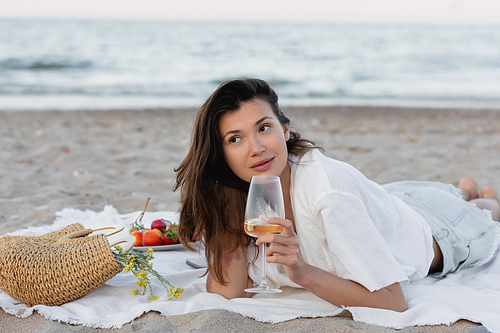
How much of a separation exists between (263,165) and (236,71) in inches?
722

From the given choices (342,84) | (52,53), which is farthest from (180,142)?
(52,53)

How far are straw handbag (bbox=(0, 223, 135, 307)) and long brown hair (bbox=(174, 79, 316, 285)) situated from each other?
1.81ft

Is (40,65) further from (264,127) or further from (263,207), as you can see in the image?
(263,207)

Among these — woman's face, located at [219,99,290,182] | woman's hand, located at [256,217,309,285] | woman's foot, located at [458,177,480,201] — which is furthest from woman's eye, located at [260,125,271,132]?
woman's foot, located at [458,177,480,201]

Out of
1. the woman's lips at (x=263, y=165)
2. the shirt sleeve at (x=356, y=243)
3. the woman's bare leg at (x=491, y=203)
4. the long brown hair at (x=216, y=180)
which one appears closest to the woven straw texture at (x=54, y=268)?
the long brown hair at (x=216, y=180)

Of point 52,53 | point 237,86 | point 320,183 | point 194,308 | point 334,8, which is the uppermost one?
point 334,8

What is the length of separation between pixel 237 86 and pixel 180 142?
20.2 ft

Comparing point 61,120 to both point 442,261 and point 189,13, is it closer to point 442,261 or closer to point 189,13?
point 442,261

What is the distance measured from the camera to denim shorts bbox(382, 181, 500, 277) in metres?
3.38

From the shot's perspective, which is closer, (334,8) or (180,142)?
(180,142)

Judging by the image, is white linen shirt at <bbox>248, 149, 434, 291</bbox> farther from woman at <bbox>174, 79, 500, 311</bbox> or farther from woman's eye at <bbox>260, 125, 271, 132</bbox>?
woman's eye at <bbox>260, 125, 271, 132</bbox>

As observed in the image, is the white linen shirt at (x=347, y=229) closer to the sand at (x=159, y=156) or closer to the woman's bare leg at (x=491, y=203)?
the sand at (x=159, y=156)

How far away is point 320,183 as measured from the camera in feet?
8.07

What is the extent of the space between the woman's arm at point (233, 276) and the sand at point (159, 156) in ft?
1.20
